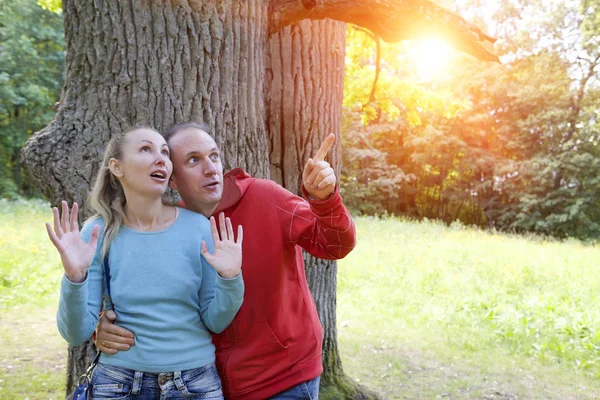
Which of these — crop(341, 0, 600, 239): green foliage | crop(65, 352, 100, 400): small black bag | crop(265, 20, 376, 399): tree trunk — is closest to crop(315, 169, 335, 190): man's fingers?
crop(65, 352, 100, 400): small black bag

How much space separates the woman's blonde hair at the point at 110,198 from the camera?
2354mm

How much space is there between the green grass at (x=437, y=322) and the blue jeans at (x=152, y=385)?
3.15 m

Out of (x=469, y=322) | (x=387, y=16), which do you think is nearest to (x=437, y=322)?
(x=469, y=322)

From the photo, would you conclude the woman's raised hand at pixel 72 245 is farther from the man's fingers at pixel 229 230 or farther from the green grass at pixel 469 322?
the green grass at pixel 469 322

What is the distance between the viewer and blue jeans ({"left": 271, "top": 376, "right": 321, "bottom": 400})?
240 centimetres

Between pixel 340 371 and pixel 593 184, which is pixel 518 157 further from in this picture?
pixel 340 371

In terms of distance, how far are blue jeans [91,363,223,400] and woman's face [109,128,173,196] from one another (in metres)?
0.76

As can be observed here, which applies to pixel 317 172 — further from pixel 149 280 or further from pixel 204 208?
pixel 149 280

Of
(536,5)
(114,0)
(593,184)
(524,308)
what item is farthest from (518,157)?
(114,0)

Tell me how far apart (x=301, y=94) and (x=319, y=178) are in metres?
2.10

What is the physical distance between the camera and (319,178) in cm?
222

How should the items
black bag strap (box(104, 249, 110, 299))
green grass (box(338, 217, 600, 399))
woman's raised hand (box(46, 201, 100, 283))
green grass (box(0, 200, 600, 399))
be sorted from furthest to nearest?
green grass (box(338, 217, 600, 399))
green grass (box(0, 200, 600, 399))
black bag strap (box(104, 249, 110, 299))
woman's raised hand (box(46, 201, 100, 283))

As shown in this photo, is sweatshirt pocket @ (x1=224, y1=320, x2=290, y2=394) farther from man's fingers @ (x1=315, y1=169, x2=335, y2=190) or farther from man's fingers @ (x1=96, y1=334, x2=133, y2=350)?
man's fingers @ (x1=315, y1=169, x2=335, y2=190)

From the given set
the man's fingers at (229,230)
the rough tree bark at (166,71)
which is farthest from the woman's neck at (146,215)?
the rough tree bark at (166,71)
